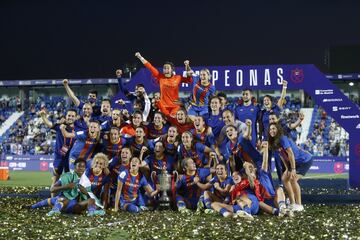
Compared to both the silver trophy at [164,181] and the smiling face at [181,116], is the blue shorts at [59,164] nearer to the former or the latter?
the silver trophy at [164,181]

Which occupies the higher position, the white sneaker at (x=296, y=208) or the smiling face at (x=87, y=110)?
the smiling face at (x=87, y=110)

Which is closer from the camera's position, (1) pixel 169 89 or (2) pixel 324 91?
(1) pixel 169 89

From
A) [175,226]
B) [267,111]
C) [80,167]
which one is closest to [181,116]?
[267,111]

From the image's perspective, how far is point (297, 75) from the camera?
42.5 ft

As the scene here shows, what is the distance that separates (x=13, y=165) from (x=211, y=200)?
21.1 meters

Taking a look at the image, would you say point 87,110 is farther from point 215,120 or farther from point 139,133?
point 215,120

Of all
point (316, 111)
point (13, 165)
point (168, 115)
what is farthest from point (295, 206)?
point (316, 111)

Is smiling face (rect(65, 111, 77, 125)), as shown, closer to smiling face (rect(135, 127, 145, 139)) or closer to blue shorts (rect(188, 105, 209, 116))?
smiling face (rect(135, 127, 145, 139))

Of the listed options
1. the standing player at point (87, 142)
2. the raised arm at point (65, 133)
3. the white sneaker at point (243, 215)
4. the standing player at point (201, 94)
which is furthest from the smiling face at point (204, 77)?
the white sneaker at point (243, 215)

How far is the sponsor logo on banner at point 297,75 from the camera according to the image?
1292 centimetres

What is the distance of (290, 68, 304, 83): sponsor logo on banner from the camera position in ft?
42.4

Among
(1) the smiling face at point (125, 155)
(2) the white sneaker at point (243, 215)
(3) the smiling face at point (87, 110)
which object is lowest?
(2) the white sneaker at point (243, 215)

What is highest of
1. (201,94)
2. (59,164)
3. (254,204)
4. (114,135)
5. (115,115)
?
(201,94)

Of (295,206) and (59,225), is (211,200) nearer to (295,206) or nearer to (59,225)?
(295,206)
